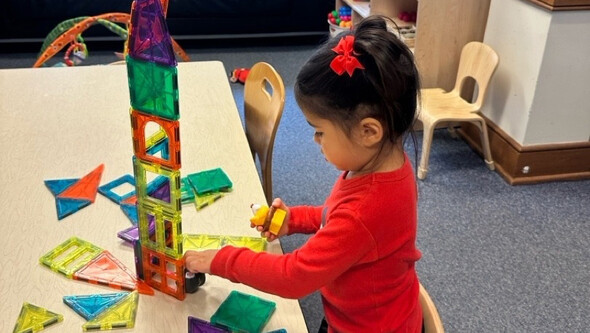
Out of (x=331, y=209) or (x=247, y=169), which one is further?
(x=247, y=169)

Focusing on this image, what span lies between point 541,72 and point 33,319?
7.03ft

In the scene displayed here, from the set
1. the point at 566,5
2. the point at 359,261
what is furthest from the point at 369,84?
the point at 566,5

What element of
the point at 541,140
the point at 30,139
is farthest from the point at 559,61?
the point at 30,139

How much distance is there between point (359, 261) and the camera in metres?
0.93

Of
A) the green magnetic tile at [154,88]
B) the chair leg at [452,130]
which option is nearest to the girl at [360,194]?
the green magnetic tile at [154,88]

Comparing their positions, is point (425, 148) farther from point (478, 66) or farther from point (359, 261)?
point (359, 261)

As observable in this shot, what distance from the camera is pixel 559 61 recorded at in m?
2.41

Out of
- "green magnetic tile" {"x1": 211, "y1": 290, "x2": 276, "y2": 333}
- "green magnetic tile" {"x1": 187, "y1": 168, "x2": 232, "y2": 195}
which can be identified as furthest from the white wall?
"green magnetic tile" {"x1": 211, "y1": 290, "x2": 276, "y2": 333}

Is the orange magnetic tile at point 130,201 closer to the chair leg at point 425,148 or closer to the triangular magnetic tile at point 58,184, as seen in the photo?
the triangular magnetic tile at point 58,184

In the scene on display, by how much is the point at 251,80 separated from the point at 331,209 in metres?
0.87

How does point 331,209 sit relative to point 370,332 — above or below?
above

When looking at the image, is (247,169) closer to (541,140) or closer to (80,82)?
(80,82)

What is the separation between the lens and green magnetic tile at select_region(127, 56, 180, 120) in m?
0.80

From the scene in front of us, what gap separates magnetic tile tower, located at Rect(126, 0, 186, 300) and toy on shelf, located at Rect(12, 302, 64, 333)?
150 millimetres
